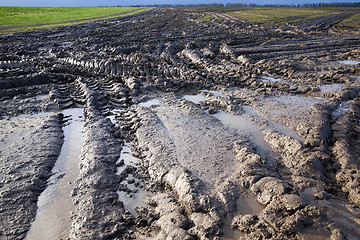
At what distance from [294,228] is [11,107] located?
879cm

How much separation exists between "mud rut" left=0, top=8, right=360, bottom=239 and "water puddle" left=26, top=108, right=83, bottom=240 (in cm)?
15

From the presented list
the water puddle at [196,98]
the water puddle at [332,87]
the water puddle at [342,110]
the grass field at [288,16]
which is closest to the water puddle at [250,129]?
the water puddle at [196,98]

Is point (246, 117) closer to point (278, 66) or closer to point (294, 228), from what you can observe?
point (294, 228)

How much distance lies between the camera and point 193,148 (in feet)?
18.5

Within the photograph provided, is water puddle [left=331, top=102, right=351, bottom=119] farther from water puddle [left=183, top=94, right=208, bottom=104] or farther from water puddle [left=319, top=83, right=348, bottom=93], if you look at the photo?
water puddle [left=183, top=94, right=208, bottom=104]

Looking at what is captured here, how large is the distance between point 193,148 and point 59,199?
2924mm

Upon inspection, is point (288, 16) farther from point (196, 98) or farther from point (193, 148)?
point (193, 148)

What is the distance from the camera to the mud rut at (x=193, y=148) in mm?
3762

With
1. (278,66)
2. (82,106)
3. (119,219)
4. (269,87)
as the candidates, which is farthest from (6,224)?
(278,66)

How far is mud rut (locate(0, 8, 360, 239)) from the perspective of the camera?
148 inches

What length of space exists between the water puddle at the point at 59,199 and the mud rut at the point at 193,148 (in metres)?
0.15

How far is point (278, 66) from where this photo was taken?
1153 centimetres

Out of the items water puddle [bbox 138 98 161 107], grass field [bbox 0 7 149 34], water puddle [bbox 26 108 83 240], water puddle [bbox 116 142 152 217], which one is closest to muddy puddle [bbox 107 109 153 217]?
water puddle [bbox 116 142 152 217]

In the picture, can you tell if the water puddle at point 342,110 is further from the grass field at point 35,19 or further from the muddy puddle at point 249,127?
the grass field at point 35,19
